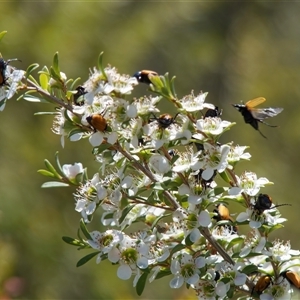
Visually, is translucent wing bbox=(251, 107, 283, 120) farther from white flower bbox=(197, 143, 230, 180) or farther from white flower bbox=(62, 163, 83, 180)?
white flower bbox=(62, 163, 83, 180)

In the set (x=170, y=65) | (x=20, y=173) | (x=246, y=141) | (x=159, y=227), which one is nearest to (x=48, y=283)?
(x=20, y=173)

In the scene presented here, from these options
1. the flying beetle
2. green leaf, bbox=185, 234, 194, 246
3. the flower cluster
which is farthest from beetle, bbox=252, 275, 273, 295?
the flying beetle

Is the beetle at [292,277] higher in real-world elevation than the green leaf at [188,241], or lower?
lower

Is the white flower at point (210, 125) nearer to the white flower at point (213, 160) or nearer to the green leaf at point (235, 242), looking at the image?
the white flower at point (213, 160)

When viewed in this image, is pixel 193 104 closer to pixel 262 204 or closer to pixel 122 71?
pixel 262 204

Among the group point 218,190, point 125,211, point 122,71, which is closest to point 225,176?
point 218,190

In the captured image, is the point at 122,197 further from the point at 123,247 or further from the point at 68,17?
the point at 68,17

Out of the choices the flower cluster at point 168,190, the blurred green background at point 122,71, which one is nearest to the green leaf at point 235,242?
the flower cluster at point 168,190
